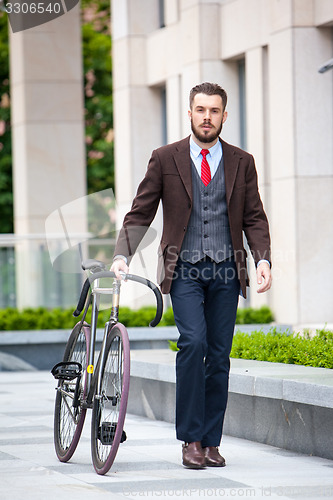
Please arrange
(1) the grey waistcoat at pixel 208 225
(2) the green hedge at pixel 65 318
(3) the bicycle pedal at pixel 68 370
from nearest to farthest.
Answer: (1) the grey waistcoat at pixel 208 225
(3) the bicycle pedal at pixel 68 370
(2) the green hedge at pixel 65 318

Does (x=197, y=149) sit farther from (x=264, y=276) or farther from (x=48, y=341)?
(x=48, y=341)

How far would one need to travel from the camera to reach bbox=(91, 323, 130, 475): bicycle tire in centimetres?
594

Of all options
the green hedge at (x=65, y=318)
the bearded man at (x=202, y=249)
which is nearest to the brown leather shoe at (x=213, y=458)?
the bearded man at (x=202, y=249)

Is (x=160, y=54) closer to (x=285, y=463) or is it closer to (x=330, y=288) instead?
(x=330, y=288)

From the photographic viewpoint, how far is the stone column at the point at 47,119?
20.0 metres

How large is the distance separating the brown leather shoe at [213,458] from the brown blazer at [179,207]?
2.96 feet

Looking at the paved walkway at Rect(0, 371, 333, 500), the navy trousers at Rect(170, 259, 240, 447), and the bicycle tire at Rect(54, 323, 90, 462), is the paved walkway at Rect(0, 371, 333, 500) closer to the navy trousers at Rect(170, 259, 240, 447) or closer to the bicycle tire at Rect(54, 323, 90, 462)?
the bicycle tire at Rect(54, 323, 90, 462)

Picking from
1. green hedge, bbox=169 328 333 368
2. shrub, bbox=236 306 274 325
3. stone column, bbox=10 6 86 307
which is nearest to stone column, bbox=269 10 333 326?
shrub, bbox=236 306 274 325

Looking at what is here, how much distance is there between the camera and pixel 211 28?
612 inches

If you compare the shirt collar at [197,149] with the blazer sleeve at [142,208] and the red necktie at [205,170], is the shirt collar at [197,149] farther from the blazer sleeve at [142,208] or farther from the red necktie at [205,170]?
the blazer sleeve at [142,208]

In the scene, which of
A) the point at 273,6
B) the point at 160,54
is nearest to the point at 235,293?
the point at 273,6

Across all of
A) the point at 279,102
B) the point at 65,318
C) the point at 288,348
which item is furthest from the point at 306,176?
the point at 288,348

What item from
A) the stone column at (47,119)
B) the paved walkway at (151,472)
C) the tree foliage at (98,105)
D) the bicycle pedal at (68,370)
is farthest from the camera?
the tree foliage at (98,105)

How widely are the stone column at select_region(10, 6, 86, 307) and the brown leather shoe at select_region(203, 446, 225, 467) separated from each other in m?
13.3
